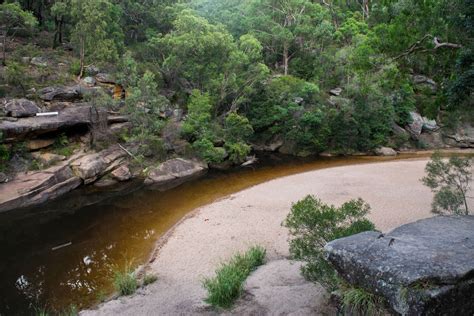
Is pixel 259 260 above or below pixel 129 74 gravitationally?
below

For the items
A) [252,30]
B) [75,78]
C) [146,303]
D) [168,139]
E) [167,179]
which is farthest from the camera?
[252,30]

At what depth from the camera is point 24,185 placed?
52.8 feet

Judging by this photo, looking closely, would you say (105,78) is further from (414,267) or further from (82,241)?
(414,267)

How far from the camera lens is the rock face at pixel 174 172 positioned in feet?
62.4

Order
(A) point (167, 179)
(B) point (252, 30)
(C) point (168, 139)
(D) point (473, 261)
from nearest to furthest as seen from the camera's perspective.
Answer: (D) point (473, 261) → (A) point (167, 179) → (C) point (168, 139) → (B) point (252, 30)

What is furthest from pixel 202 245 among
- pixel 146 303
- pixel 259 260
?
pixel 146 303

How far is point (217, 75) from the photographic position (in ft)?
81.5

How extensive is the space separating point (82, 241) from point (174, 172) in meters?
8.50

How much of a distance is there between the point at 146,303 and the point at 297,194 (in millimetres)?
9150

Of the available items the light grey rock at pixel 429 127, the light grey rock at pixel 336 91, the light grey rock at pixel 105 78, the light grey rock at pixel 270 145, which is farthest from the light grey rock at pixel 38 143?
the light grey rock at pixel 429 127

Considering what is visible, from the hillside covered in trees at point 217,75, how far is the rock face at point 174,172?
1057 mm

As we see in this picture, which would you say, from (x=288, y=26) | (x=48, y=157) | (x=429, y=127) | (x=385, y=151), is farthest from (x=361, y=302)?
(x=288, y=26)

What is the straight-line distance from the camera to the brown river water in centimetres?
882

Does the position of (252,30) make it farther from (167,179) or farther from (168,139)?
(167,179)
